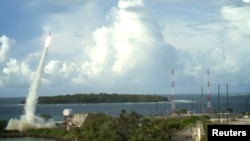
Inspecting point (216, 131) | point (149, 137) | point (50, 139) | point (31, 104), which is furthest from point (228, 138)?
point (31, 104)

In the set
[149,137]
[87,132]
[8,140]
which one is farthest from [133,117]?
[8,140]

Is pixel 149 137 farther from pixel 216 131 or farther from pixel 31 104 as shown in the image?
pixel 31 104

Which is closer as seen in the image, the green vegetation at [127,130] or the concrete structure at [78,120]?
the green vegetation at [127,130]

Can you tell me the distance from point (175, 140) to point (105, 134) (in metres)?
11.0

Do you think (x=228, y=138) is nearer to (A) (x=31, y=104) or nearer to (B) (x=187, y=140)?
(B) (x=187, y=140)

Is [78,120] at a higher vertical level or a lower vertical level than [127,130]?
higher

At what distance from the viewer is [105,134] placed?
2547 inches

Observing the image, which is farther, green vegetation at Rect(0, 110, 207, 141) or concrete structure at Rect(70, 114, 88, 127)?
concrete structure at Rect(70, 114, 88, 127)

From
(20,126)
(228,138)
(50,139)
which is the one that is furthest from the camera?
(20,126)

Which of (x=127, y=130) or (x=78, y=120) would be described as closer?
(x=127, y=130)

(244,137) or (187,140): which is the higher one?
(244,137)

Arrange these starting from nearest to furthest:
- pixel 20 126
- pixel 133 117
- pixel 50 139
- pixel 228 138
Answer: pixel 228 138, pixel 133 117, pixel 50 139, pixel 20 126

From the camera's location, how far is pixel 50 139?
97.2 meters

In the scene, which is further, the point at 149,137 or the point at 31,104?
the point at 31,104
